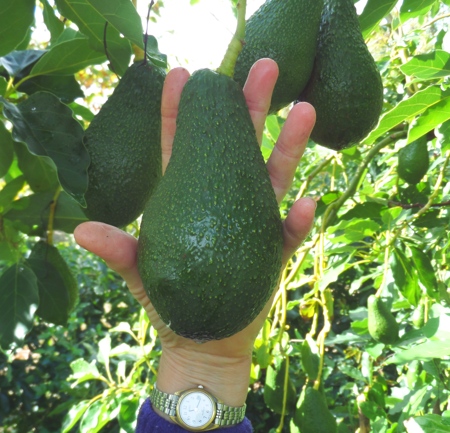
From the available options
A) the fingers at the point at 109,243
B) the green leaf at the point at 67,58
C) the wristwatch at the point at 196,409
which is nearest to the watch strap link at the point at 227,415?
the wristwatch at the point at 196,409

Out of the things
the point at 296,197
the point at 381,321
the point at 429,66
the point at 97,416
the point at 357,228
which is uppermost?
the point at 429,66

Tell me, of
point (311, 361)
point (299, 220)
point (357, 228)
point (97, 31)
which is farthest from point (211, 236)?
point (357, 228)

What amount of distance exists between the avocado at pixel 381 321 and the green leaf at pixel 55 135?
2.66 ft

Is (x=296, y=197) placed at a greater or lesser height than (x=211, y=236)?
greater

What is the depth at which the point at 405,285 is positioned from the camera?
1562mm

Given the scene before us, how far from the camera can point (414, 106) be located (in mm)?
1088

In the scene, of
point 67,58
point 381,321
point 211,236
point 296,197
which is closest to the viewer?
point 211,236

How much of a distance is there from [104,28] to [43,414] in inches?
106

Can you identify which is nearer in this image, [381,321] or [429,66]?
[429,66]

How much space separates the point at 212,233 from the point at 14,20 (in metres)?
0.59

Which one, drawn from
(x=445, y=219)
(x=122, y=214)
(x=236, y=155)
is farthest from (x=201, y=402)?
(x=445, y=219)

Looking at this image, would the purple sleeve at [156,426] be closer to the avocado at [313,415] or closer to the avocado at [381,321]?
the avocado at [313,415]

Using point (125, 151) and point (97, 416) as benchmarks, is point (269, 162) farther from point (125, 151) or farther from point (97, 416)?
point (97, 416)

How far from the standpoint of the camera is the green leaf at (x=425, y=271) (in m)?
1.50
